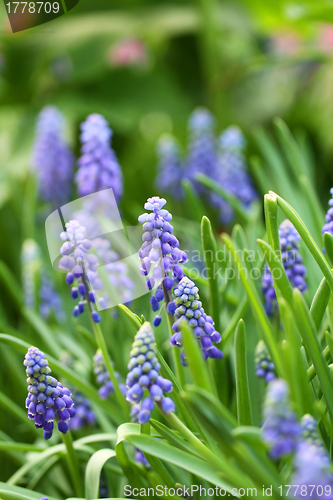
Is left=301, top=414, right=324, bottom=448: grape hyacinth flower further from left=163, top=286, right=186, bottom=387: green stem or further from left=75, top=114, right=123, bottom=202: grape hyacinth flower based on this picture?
left=75, top=114, right=123, bottom=202: grape hyacinth flower

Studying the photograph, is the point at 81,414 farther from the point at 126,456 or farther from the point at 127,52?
the point at 127,52

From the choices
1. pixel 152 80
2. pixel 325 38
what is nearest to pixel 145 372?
pixel 325 38

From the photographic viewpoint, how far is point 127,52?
4.52 m

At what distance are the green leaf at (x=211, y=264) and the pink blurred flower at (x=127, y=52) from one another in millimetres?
3486

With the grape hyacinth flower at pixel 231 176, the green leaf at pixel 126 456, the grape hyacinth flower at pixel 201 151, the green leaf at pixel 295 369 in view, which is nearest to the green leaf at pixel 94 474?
the green leaf at pixel 126 456

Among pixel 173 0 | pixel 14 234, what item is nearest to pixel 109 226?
pixel 14 234

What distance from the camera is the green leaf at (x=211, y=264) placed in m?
1.40

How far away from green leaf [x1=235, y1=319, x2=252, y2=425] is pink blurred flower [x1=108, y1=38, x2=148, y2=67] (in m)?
3.79

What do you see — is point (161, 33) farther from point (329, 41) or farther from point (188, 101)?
point (329, 41)

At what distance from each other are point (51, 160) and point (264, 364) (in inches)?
89.1

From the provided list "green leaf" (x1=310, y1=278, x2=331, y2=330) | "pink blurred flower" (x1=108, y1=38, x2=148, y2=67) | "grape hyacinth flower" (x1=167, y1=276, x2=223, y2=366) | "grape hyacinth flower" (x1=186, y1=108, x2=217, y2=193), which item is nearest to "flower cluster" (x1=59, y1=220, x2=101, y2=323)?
"grape hyacinth flower" (x1=167, y1=276, x2=223, y2=366)

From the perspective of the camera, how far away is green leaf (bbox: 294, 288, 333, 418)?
107 centimetres

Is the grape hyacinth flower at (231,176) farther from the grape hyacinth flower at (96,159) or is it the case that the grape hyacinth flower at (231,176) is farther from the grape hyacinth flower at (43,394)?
the grape hyacinth flower at (43,394)

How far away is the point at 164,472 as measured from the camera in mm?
1325
